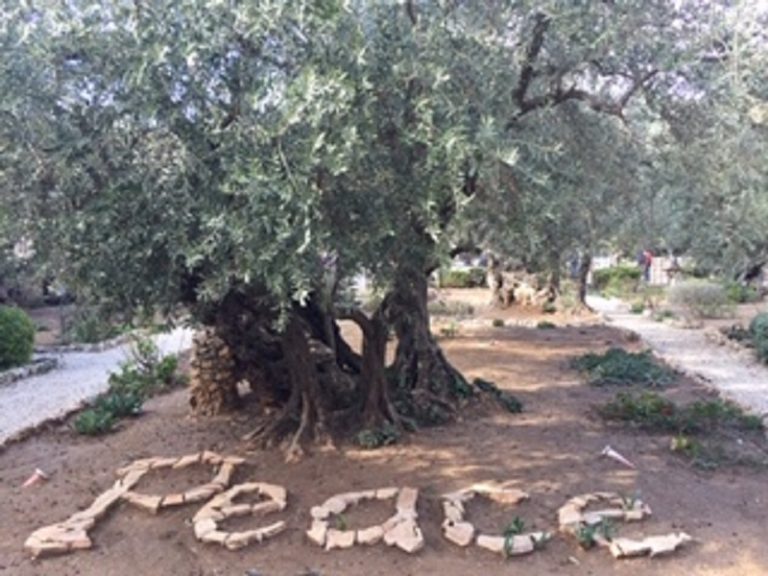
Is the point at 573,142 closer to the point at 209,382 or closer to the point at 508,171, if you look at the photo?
the point at 508,171

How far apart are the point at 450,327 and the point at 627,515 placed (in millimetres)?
8847

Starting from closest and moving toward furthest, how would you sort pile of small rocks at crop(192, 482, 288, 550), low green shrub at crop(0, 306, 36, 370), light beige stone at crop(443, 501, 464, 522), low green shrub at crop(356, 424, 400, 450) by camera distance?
pile of small rocks at crop(192, 482, 288, 550)
light beige stone at crop(443, 501, 464, 522)
low green shrub at crop(356, 424, 400, 450)
low green shrub at crop(0, 306, 36, 370)

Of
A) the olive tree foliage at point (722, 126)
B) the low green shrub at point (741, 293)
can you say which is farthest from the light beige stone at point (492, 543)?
the low green shrub at point (741, 293)

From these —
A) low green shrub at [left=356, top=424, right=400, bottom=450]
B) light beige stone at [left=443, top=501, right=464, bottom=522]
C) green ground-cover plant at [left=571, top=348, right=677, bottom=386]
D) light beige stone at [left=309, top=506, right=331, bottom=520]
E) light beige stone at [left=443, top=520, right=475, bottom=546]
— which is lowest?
light beige stone at [left=443, top=520, right=475, bottom=546]

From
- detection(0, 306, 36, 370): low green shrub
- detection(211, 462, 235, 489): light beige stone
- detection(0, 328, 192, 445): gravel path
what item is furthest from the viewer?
detection(0, 306, 36, 370): low green shrub

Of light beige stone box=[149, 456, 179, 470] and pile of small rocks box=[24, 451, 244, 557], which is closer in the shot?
pile of small rocks box=[24, 451, 244, 557]

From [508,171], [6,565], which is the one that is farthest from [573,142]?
[6,565]

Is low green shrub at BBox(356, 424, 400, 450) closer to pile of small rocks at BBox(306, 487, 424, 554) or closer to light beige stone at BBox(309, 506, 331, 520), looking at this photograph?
pile of small rocks at BBox(306, 487, 424, 554)

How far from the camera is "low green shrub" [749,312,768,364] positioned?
10.9 meters

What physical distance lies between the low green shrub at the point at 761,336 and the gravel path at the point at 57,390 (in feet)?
25.8

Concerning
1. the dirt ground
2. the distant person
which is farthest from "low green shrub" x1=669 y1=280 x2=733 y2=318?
the distant person

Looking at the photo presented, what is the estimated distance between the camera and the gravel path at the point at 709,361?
28.8ft

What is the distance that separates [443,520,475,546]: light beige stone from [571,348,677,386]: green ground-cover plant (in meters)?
4.80

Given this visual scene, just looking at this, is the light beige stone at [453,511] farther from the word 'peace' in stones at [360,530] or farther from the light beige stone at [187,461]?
the light beige stone at [187,461]
